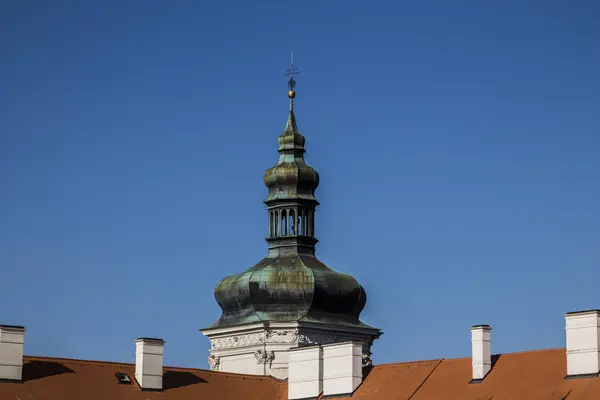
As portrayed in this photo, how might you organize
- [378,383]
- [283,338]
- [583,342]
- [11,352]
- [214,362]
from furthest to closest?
[214,362] < [283,338] < [378,383] < [11,352] < [583,342]

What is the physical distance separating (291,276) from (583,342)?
77.6 feet

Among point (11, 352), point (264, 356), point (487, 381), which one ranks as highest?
point (264, 356)

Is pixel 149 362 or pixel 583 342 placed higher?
pixel 149 362

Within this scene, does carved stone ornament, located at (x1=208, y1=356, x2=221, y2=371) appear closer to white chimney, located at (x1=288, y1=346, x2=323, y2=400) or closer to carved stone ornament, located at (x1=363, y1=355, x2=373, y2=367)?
carved stone ornament, located at (x1=363, y1=355, x2=373, y2=367)

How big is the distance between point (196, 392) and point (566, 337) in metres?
17.5

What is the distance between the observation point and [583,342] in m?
72.2

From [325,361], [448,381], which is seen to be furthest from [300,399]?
[448,381]

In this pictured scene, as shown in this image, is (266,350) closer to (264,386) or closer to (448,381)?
(264,386)

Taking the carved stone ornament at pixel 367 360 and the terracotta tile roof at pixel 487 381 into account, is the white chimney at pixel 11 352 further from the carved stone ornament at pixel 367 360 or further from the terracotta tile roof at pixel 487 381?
the carved stone ornament at pixel 367 360

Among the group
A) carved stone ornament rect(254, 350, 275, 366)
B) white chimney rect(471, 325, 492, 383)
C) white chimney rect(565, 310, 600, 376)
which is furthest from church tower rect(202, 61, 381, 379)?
white chimney rect(565, 310, 600, 376)

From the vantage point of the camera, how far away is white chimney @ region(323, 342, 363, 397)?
80.2 metres

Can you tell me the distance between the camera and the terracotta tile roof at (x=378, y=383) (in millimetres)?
73419

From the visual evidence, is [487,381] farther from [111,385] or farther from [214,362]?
[214,362]

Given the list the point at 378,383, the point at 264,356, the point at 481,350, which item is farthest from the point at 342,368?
the point at 264,356
